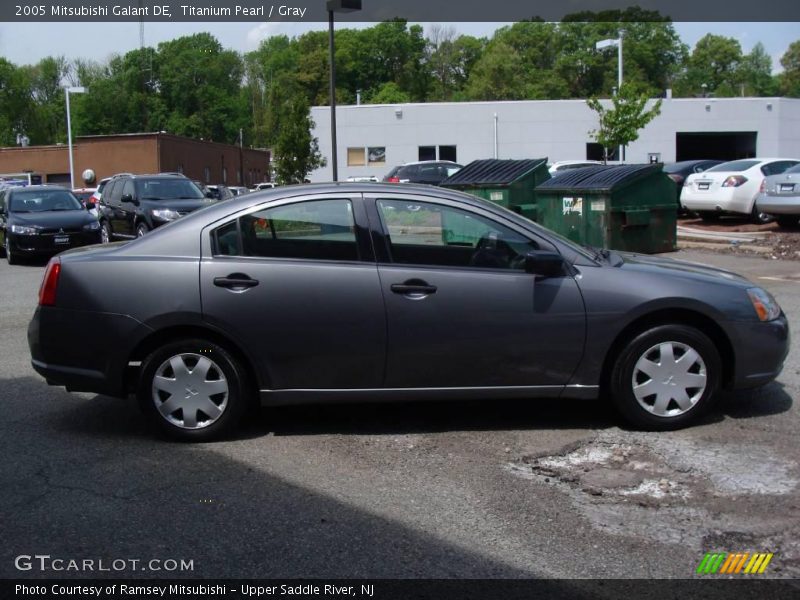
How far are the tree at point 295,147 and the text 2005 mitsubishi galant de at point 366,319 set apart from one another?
111 ft

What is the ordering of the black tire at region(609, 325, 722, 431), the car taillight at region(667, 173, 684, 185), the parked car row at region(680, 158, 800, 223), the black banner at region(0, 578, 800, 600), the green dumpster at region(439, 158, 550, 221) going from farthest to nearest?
1. the car taillight at region(667, 173, 684, 185)
2. the parked car row at region(680, 158, 800, 223)
3. the green dumpster at region(439, 158, 550, 221)
4. the black tire at region(609, 325, 722, 431)
5. the black banner at region(0, 578, 800, 600)

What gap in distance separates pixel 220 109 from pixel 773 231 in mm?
92412

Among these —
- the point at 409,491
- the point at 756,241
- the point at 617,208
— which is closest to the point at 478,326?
the point at 409,491

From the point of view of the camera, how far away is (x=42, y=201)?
19000mm

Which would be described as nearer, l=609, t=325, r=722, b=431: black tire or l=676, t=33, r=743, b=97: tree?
l=609, t=325, r=722, b=431: black tire

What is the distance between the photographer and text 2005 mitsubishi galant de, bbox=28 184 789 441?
5605 mm

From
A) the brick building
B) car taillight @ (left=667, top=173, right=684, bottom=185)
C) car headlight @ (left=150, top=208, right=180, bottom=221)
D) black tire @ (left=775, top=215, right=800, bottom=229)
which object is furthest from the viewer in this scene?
the brick building

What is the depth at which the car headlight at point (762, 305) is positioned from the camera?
19.3ft

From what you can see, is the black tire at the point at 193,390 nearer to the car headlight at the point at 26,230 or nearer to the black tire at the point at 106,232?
the car headlight at the point at 26,230

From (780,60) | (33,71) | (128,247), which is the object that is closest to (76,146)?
(33,71)

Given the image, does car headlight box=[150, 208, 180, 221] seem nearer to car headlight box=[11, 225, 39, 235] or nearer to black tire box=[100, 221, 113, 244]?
black tire box=[100, 221, 113, 244]

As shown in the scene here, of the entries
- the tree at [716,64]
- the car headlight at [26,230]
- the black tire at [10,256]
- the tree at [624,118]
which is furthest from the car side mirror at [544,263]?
the tree at [716,64]

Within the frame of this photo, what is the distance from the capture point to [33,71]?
105m

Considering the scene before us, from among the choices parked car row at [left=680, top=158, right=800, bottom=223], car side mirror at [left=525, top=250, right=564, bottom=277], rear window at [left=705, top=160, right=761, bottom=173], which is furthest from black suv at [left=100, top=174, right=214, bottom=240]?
car side mirror at [left=525, top=250, right=564, bottom=277]
